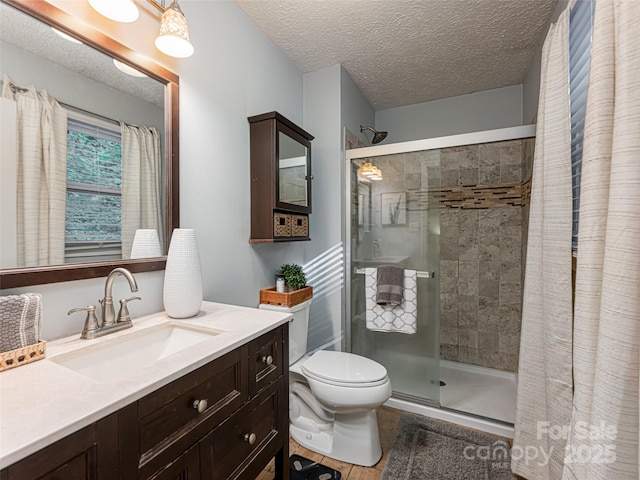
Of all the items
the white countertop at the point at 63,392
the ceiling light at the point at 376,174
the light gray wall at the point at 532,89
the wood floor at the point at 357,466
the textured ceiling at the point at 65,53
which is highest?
the light gray wall at the point at 532,89

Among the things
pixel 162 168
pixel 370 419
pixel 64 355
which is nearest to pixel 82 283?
pixel 64 355

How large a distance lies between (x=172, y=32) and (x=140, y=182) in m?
0.56

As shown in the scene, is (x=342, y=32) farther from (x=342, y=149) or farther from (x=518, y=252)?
(x=518, y=252)

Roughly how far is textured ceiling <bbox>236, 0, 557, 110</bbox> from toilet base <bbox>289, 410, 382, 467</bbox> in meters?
2.17

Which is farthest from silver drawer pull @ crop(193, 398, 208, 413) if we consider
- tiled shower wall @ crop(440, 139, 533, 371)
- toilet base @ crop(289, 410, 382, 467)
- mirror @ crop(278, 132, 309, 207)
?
tiled shower wall @ crop(440, 139, 533, 371)

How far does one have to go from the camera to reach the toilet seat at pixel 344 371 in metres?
1.50

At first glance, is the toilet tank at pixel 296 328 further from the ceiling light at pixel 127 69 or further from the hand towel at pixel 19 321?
the ceiling light at pixel 127 69

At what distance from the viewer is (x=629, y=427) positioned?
0.72 meters

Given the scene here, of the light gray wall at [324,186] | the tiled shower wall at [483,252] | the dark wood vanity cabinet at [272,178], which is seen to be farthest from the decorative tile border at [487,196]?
the dark wood vanity cabinet at [272,178]

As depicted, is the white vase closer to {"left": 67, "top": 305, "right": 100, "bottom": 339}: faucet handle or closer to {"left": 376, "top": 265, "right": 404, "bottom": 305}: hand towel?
{"left": 67, "top": 305, "right": 100, "bottom": 339}: faucet handle

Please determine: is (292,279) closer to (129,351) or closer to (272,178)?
(272,178)

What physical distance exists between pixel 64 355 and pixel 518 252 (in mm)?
2854

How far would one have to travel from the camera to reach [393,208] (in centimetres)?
216

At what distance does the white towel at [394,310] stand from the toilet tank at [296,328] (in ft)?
1.68
